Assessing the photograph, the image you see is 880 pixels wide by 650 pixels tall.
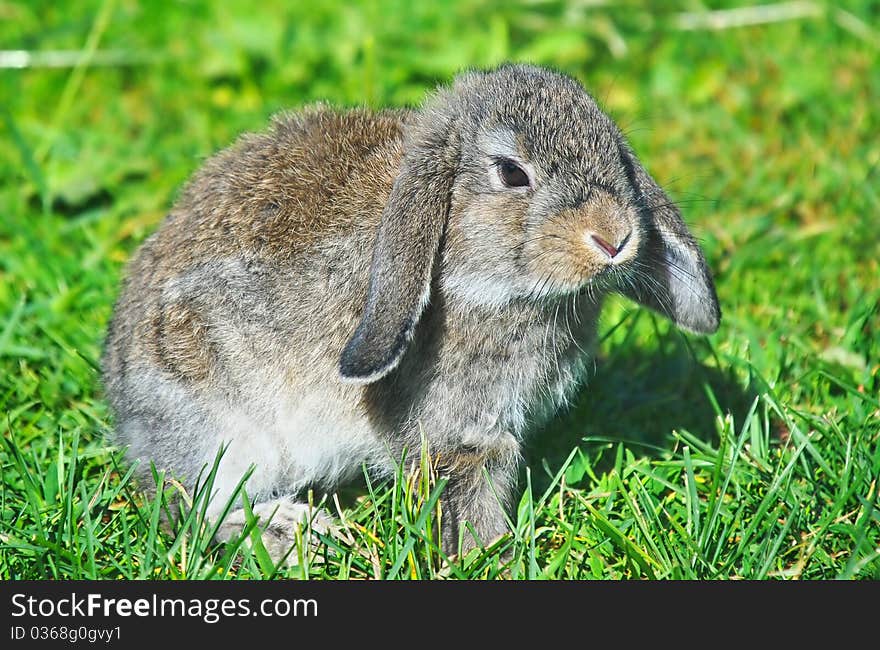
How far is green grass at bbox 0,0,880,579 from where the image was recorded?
12.0 feet

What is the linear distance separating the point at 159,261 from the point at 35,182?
1859 millimetres

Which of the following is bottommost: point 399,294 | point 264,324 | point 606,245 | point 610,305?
point 610,305

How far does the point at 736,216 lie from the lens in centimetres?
Result: 581

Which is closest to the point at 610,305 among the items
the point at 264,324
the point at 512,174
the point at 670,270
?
the point at 670,270

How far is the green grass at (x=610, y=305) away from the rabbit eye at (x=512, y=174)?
3.21 feet

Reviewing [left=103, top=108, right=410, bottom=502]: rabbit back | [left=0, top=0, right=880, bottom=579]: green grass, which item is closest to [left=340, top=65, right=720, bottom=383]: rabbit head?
[left=103, top=108, right=410, bottom=502]: rabbit back

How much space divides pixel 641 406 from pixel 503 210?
1285 millimetres

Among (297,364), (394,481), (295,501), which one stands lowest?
(295,501)

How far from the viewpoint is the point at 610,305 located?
5.14m

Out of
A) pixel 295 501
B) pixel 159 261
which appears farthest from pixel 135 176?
pixel 295 501

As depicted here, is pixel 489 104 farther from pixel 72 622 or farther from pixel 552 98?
pixel 72 622

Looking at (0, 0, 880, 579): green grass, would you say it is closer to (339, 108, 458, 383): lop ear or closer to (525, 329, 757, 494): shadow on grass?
(525, 329, 757, 494): shadow on grass

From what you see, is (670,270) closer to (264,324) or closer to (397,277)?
(397,277)

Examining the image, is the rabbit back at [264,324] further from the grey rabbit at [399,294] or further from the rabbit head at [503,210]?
the rabbit head at [503,210]
